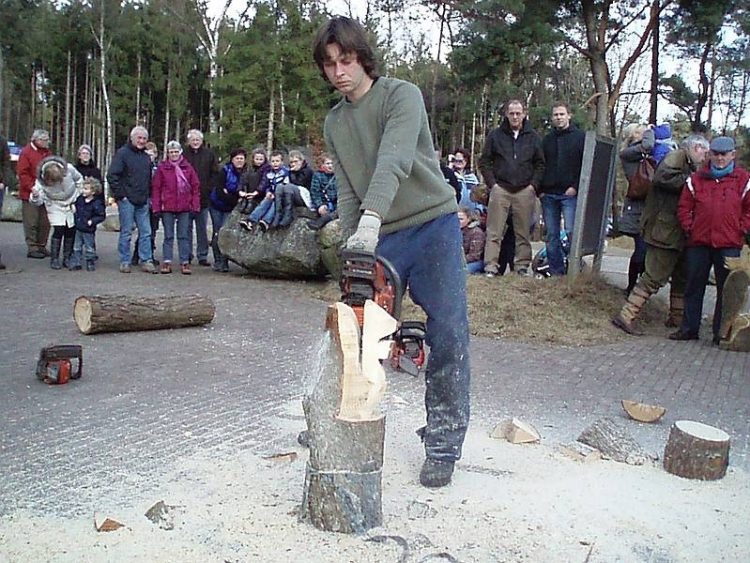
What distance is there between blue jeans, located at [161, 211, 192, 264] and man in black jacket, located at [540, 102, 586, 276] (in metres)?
4.36

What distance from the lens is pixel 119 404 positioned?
14.4 ft

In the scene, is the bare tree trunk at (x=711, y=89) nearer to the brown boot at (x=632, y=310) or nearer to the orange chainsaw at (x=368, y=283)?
the brown boot at (x=632, y=310)

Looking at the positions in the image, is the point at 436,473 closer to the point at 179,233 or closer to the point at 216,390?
the point at 216,390

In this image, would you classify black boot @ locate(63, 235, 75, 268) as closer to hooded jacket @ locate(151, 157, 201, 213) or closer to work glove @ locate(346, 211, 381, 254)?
hooded jacket @ locate(151, 157, 201, 213)

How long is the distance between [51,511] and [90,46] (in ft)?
120

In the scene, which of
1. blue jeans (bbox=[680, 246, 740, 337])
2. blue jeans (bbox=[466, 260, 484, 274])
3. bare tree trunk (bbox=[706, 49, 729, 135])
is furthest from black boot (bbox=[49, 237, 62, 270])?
bare tree trunk (bbox=[706, 49, 729, 135])

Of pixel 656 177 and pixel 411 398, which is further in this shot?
pixel 656 177

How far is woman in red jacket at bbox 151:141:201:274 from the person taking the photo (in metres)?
9.55

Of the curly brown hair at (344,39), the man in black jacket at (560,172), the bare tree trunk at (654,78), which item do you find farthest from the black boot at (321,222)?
the bare tree trunk at (654,78)

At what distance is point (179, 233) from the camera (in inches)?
389

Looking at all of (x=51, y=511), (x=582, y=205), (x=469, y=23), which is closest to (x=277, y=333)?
(x=582, y=205)

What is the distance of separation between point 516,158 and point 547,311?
1.81m

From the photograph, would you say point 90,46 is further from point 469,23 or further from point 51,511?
point 51,511

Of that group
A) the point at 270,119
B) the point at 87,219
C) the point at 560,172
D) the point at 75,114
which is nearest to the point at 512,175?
the point at 560,172
